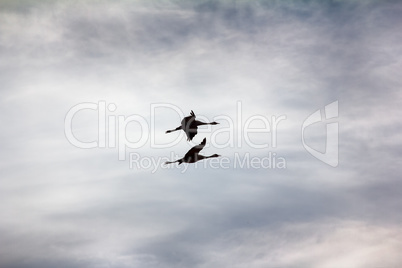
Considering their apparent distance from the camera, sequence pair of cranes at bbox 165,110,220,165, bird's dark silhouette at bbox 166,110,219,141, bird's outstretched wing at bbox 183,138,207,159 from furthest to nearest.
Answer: bird's dark silhouette at bbox 166,110,219,141 → pair of cranes at bbox 165,110,220,165 → bird's outstretched wing at bbox 183,138,207,159

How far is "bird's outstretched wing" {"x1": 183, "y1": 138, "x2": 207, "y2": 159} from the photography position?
38594 mm

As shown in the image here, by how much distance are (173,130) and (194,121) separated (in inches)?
85.5

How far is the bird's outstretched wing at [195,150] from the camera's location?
38594 millimetres

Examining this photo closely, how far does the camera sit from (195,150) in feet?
129

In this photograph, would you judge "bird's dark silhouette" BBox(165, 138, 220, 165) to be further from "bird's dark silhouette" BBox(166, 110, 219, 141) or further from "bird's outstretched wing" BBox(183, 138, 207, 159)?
"bird's dark silhouette" BBox(166, 110, 219, 141)

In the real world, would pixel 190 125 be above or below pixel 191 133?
above

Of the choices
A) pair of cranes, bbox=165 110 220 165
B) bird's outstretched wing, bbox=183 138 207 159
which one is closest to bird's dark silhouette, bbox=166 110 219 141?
pair of cranes, bbox=165 110 220 165

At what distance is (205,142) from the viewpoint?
38531 millimetres

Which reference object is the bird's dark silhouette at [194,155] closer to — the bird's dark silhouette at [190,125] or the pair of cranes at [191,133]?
the pair of cranes at [191,133]

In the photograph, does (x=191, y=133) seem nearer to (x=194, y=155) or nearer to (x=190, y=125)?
(x=190, y=125)

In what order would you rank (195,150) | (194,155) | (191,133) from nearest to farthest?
(195,150), (194,155), (191,133)

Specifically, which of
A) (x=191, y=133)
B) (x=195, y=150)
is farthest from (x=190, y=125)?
(x=195, y=150)

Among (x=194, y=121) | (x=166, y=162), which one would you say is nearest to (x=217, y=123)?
(x=194, y=121)

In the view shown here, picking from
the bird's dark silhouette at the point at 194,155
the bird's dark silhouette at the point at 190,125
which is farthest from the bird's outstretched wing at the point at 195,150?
the bird's dark silhouette at the point at 190,125
